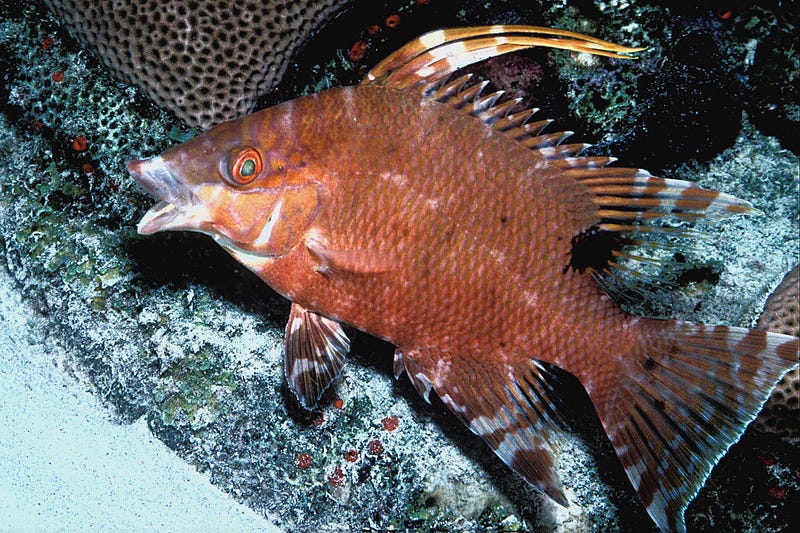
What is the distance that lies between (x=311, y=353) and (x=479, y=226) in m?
0.94

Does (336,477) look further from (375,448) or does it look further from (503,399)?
(503,399)

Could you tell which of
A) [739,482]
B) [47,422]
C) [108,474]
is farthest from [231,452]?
[739,482]

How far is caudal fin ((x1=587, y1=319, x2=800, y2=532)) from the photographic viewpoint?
2020mm

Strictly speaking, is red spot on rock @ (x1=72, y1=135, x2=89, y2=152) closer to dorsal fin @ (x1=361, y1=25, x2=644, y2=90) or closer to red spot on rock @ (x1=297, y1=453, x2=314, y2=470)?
dorsal fin @ (x1=361, y1=25, x2=644, y2=90)

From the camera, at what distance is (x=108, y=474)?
8.71 ft

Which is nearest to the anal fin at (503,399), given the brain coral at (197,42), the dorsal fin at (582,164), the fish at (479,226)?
the fish at (479,226)

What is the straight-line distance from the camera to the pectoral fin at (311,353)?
229cm

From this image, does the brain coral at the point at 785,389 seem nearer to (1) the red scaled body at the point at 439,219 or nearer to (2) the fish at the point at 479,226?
(2) the fish at the point at 479,226

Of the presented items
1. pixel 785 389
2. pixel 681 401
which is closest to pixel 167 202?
pixel 681 401

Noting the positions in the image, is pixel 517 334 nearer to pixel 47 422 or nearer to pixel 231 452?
pixel 231 452

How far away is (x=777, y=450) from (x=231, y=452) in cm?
297

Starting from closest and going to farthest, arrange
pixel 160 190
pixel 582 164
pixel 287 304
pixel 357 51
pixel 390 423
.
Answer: pixel 160 190, pixel 582 164, pixel 390 423, pixel 357 51, pixel 287 304

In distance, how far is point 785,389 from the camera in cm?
278

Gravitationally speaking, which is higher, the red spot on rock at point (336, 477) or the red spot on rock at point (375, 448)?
the red spot on rock at point (375, 448)
